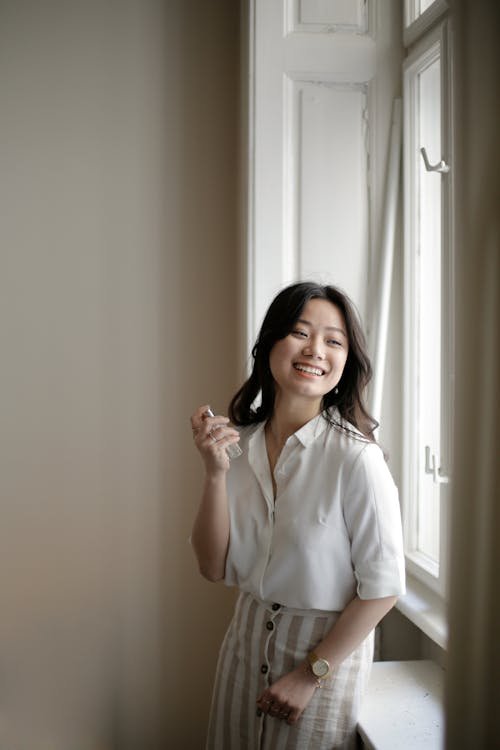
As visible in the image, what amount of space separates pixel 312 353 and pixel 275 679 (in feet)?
1.94

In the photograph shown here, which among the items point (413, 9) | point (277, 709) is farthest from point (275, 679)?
point (413, 9)

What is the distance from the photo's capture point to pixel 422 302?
75.6 inches

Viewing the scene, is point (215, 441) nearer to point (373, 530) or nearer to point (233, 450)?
point (233, 450)

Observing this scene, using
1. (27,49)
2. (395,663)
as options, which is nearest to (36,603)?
(395,663)

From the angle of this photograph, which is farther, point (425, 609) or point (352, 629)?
point (425, 609)

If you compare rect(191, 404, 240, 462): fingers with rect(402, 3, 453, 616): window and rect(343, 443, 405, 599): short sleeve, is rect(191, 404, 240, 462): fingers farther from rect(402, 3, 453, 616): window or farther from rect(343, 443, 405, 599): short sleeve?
rect(402, 3, 453, 616): window

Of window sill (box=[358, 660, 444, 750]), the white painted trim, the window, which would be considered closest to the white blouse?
window sill (box=[358, 660, 444, 750])

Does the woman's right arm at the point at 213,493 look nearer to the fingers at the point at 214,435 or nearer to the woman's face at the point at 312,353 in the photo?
the fingers at the point at 214,435

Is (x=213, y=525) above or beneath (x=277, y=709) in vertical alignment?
above

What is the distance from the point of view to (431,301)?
74.9 inches

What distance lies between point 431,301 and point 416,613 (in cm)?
80

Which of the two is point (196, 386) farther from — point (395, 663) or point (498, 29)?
point (498, 29)

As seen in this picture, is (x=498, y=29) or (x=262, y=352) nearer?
(x=498, y=29)

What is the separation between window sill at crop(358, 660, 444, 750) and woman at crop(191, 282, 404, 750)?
0.24 ft
